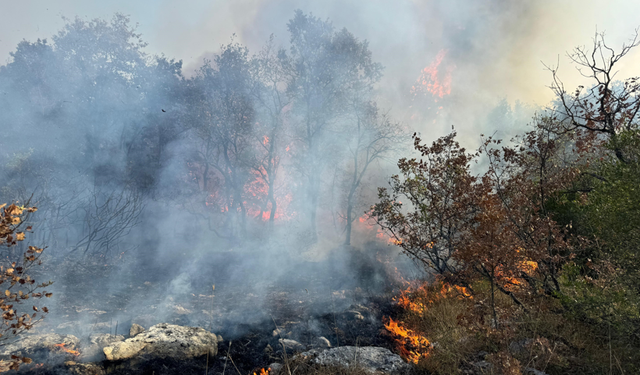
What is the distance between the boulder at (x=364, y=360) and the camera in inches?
181

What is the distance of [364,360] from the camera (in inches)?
192

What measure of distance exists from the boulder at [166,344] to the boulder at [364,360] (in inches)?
77.2

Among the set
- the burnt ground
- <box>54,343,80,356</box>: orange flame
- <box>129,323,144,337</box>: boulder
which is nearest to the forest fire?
the burnt ground

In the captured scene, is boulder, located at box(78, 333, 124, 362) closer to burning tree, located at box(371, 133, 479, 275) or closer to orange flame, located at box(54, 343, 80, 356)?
orange flame, located at box(54, 343, 80, 356)

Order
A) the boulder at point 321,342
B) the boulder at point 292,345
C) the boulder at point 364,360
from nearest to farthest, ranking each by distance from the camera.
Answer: the boulder at point 364,360
the boulder at point 292,345
the boulder at point 321,342

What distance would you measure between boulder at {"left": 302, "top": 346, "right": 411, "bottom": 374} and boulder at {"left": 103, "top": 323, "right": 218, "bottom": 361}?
196 cm

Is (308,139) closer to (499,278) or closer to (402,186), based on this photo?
(402,186)

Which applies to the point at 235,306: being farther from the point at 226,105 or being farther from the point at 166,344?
the point at 226,105

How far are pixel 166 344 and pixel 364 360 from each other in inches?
134

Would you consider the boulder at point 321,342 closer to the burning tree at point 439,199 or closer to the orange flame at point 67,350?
the burning tree at point 439,199

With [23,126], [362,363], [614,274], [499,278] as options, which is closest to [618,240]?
[614,274]

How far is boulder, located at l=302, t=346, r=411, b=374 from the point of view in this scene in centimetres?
459

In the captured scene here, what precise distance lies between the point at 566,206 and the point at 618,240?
4.64 m

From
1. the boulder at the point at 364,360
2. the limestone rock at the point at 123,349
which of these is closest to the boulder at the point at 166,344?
the limestone rock at the point at 123,349
